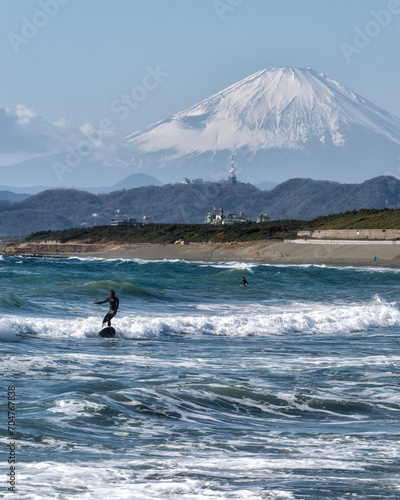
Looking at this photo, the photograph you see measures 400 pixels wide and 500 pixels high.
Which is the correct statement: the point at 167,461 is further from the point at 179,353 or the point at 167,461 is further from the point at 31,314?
the point at 31,314

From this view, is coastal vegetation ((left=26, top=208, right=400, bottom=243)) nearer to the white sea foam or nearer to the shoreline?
the shoreline

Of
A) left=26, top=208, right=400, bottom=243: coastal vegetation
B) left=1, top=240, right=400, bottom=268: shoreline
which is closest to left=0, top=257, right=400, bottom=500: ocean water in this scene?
left=1, top=240, right=400, bottom=268: shoreline

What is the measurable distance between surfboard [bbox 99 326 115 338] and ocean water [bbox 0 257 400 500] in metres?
0.51

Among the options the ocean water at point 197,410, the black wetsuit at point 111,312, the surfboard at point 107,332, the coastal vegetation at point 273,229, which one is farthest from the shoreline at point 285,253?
the surfboard at point 107,332

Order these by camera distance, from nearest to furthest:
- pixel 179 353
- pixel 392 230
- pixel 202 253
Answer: pixel 179 353 < pixel 392 230 < pixel 202 253

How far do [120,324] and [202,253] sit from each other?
110213mm

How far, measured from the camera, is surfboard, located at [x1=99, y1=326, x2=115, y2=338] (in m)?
26.3

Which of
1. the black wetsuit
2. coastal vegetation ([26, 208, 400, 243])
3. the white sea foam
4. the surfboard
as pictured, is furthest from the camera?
coastal vegetation ([26, 208, 400, 243])

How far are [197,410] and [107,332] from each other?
11.8 meters

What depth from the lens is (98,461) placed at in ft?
37.2

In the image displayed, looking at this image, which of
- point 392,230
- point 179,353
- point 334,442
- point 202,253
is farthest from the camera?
point 202,253

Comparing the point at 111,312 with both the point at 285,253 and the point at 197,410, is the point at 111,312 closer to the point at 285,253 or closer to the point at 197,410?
the point at 197,410

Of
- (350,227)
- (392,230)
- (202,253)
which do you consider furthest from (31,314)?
(350,227)

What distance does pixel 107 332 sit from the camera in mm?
26328
